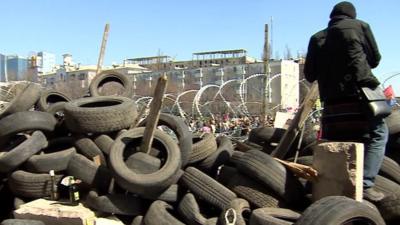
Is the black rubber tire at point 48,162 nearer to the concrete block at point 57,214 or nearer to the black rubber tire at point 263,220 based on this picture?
the concrete block at point 57,214

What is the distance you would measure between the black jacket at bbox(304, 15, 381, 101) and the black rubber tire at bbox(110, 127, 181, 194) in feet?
6.10

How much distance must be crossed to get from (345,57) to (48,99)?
249 inches

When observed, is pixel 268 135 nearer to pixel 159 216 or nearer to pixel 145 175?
pixel 145 175

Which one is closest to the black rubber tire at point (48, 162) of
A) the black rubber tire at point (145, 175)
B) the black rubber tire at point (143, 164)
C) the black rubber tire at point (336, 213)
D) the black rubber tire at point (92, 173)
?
the black rubber tire at point (92, 173)

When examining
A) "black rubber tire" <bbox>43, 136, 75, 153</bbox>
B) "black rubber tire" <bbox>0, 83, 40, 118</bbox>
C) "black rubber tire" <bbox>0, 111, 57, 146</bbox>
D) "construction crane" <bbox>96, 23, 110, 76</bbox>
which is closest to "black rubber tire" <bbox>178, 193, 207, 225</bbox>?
"black rubber tire" <bbox>43, 136, 75, 153</bbox>

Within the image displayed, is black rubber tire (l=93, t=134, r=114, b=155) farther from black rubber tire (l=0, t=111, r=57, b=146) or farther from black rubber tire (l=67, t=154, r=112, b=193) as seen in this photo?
black rubber tire (l=0, t=111, r=57, b=146)

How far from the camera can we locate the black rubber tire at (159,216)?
517cm

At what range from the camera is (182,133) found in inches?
254

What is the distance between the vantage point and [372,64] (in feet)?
15.6

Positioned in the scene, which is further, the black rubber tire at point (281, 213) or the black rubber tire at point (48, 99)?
the black rubber tire at point (48, 99)

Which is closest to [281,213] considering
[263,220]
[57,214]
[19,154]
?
[263,220]

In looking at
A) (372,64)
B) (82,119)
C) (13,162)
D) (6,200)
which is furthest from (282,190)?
(6,200)

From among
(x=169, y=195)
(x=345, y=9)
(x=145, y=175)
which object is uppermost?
(x=345, y=9)

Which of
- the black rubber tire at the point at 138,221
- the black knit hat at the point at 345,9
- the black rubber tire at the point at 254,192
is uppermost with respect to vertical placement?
the black knit hat at the point at 345,9
